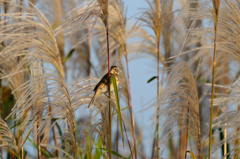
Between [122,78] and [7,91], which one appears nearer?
[122,78]

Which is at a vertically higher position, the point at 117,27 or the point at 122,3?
the point at 122,3

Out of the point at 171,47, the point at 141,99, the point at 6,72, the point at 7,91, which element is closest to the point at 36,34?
the point at 6,72

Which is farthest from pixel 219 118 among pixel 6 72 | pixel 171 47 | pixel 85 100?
pixel 171 47

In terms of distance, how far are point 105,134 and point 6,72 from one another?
38.3 inches

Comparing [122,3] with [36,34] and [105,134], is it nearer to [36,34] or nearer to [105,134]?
[36,34]

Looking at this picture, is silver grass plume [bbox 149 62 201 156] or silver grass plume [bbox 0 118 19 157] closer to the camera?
silver grass plume [bbox 149 62 201 156]

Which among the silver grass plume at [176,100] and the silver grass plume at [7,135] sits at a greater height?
the silver grass plume at [176,100]

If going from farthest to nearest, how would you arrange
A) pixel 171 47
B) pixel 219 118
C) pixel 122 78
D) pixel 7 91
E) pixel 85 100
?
pixel 7 91 < pixel 171 47 < pixel 122 78 < pixel 85 100 < pixel 219 118

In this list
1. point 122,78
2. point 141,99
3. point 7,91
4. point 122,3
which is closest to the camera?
point 122,78

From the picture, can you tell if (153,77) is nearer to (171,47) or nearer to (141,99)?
(141,99)

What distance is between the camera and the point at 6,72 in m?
2.42

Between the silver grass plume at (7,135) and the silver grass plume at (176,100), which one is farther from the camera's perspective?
the silver grass plume at (7,135)

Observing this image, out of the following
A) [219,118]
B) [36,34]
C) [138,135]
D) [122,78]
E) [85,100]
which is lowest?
[138,135]

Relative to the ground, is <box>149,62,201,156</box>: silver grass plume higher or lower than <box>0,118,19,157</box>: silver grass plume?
higher
